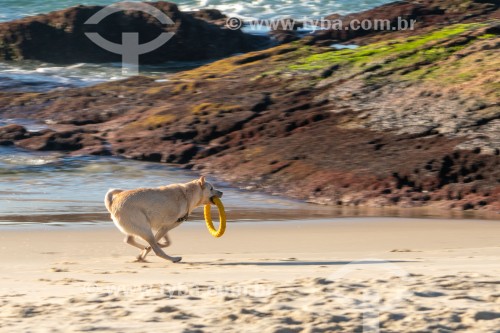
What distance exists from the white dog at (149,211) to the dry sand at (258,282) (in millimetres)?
218

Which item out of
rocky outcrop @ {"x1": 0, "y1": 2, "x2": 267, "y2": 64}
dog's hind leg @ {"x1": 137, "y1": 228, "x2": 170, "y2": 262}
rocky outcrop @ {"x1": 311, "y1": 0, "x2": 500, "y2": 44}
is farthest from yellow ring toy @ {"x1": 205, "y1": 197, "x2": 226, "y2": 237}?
rocky outcrop @ {"x1": 0, "y1": 2, "x2": 267, "y2": 64}

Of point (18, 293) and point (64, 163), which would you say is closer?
point (18, 293)

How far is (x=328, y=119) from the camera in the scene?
16781mm

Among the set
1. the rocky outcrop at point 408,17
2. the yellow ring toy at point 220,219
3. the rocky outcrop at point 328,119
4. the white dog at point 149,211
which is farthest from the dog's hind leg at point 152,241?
the rocky outcrop at point 408,17

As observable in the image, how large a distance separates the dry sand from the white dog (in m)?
0.22

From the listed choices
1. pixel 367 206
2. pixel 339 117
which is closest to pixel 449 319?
pixel 367 206

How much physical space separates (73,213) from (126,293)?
19.7ft

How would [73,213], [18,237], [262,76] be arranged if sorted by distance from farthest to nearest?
[262,76], [73,213], [18,237]

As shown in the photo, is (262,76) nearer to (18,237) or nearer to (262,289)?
(18,237)

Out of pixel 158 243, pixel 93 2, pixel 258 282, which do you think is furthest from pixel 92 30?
pixel 258 282

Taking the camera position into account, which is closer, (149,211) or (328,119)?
(149,211)

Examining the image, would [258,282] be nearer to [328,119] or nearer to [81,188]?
[81,188]

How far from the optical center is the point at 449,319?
655cm

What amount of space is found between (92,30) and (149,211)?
1878 cm
